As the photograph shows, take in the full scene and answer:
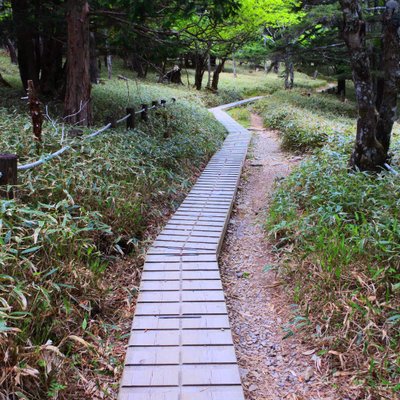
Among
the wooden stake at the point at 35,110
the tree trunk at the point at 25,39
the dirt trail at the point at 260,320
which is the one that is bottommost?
the dirt trail at the point at 260,320

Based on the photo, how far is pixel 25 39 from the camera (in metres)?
11.0

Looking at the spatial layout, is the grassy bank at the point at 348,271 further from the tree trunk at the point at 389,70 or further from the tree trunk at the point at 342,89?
the tree trunk at the point at 342,89

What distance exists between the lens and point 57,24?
29.1 feet

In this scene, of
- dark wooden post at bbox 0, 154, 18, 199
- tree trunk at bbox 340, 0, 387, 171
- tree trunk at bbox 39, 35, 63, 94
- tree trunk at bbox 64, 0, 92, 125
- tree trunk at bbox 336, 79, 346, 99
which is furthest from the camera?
tree trunk at bbox 336, 79, 346, 99

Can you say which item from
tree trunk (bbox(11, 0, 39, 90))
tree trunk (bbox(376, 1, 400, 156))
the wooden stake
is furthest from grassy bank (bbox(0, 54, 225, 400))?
tree trunk (bbox(376, 1, 400, 156))

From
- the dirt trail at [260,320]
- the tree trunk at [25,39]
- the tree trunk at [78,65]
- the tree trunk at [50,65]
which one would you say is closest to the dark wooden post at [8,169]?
the dirt trail at [260,320]

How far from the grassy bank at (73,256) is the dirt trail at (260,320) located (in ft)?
3.67

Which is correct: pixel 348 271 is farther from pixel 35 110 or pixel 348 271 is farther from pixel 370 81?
pixel 35 110

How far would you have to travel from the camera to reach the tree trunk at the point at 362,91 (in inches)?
223

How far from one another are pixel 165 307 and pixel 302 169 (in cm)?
459

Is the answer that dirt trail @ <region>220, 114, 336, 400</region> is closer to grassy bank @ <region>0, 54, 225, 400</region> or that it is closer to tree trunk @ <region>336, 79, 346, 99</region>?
grassy bank @ <region>0, 54, 225, 400</region>

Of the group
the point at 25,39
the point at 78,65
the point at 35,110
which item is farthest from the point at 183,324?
the point at 25,39

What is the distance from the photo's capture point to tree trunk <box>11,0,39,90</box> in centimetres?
902

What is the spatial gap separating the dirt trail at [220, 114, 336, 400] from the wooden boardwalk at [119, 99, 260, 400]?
317mm
